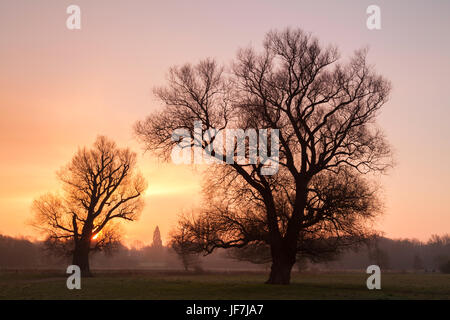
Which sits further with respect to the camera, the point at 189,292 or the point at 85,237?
the point at 85,237

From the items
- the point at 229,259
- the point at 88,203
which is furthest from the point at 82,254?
the point at 229,259

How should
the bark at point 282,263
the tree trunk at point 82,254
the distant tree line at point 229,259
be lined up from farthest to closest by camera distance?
the distant tree line at point 229,259 < the tree trunk at point 82,254 < the bark at point 282,263

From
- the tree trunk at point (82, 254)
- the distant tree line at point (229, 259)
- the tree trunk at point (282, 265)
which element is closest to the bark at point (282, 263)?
the tree trunk at point (282, 265)

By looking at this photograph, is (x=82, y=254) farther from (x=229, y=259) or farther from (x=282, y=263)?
(x=229, y=259)

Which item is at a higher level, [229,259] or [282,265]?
[282,265]

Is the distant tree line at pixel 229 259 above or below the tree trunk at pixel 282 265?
below

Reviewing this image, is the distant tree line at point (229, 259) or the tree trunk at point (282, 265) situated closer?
the tree trunk at point (282, 265)

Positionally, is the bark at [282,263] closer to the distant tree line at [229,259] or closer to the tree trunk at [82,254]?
the distant tree line at [229,259]

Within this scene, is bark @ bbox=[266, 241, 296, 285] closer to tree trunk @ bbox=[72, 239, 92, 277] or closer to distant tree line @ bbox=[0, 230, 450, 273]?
distant tree line @ bbox=[0, 230, 450, 273]

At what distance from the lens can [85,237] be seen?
50.3 metres

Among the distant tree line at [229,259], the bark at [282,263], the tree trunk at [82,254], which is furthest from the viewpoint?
the distant tree line at [229,259]
